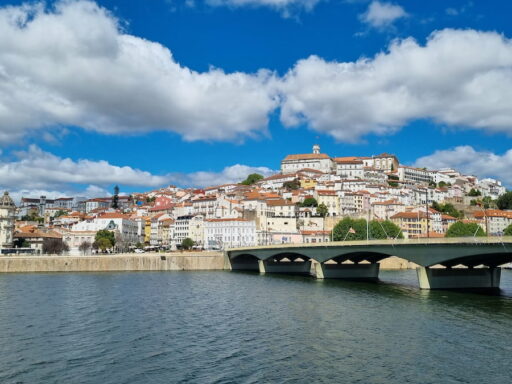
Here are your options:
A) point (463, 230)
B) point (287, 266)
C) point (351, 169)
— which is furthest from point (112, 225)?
point (351, 169)

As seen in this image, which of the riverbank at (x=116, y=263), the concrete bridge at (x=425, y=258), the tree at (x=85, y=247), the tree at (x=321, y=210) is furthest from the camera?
the tree at (x=321, y=210)

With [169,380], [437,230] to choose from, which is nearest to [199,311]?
[169,380]

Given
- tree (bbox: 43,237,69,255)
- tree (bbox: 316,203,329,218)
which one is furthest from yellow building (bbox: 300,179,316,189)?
tree (bbox: 43,237,69,255)

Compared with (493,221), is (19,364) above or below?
below

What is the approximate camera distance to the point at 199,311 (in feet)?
128

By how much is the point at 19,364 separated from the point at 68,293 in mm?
26544

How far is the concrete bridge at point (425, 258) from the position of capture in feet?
148

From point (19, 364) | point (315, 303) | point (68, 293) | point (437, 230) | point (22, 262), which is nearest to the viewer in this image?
point (19, 364)

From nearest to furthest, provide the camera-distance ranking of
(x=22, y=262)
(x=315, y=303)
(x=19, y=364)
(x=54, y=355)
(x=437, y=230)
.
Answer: (x=19, y=364) < (x=54, y=355) < (x=315, y=303) < (x=22, y=262) < (x=437, y=230)

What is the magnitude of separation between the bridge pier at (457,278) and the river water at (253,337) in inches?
113

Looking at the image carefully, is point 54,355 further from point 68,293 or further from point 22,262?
point 22,262

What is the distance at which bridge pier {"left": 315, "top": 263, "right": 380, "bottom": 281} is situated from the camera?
71.0m

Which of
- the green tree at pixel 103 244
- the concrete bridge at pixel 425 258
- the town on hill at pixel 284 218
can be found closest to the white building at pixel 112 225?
the town on hill at pixel 284 218

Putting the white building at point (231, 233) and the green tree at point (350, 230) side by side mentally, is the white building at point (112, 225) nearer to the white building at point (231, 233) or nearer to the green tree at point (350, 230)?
the white building at point (231, 233)
